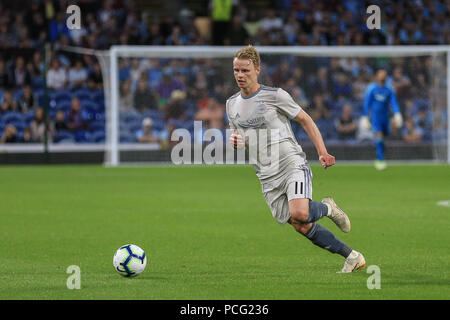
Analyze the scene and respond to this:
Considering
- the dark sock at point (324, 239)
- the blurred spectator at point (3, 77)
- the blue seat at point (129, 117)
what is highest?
the blurred spectator at point (3, 77)

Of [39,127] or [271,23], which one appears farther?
[271,23]

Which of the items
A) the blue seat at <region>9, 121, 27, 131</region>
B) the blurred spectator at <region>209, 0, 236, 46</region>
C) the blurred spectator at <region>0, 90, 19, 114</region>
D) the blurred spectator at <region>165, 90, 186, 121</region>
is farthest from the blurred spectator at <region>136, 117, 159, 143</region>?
the blurred spectator at <region>209, 0, 236, 46</region>

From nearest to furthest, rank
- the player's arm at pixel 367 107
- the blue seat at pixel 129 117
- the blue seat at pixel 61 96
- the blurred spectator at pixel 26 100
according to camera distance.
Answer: the player's arm at pixel 367 107 → the blue seat at pixel 129 117 → the blurred spectator at pixel 26 100 → the blue seat at pixel 61 96

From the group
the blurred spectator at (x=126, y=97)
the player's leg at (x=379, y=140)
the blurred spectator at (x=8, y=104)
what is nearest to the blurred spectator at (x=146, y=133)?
the blurred spectator at (x=126, y=97)

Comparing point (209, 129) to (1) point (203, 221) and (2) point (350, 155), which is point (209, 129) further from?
(1) point (203, 221)

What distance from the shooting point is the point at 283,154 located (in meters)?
8.00

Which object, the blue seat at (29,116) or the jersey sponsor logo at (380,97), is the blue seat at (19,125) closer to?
the blue seat at (29,116)

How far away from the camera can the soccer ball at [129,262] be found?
25.5 feet

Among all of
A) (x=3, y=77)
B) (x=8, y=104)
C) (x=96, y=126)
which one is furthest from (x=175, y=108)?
(x=3, y=77)

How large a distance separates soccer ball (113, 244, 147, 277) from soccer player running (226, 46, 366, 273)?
1206 millimetres

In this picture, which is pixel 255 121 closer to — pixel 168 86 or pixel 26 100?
pixel 168 86

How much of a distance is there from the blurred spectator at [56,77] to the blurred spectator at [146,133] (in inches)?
99.0

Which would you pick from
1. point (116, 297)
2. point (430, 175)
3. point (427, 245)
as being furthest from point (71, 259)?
point (430, 175)

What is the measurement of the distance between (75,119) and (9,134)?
1.73 meters
